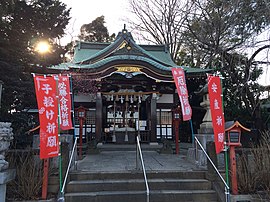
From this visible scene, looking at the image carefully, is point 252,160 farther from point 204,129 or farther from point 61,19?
point 61,19

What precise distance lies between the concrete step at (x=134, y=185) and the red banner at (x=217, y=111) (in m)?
0.98

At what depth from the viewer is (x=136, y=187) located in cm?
539

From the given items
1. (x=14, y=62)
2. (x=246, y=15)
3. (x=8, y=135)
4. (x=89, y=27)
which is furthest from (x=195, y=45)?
(x=89, y=27)

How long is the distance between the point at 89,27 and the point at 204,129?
24.7 m

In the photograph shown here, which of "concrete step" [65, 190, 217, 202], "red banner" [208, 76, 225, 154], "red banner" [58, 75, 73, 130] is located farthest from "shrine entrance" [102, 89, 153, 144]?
"concrete step" [65, 190, 217, 202]

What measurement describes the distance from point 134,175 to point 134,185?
36 centimetres

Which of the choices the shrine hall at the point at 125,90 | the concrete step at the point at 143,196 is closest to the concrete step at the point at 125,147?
the shrine hall at the point at 125,90

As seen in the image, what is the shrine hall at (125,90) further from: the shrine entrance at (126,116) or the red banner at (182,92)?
the red banner at (182,92)

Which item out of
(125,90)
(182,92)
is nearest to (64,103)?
(182,92)

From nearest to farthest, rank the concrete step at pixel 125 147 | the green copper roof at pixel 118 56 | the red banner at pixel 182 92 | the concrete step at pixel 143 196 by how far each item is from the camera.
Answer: the concrete step at pixel 143 196 → the red banner at pixel 182 92 → the green copper roof at pixel 118 56 → the concrete step at pixel 125 147

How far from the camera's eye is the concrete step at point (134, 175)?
5.65 metres

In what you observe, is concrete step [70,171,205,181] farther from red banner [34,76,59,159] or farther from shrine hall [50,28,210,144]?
shrine hall [50,28,210,144]

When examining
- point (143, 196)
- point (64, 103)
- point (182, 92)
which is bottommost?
point (143, 196)

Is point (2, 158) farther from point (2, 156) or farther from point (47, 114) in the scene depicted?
point (47, 114)
